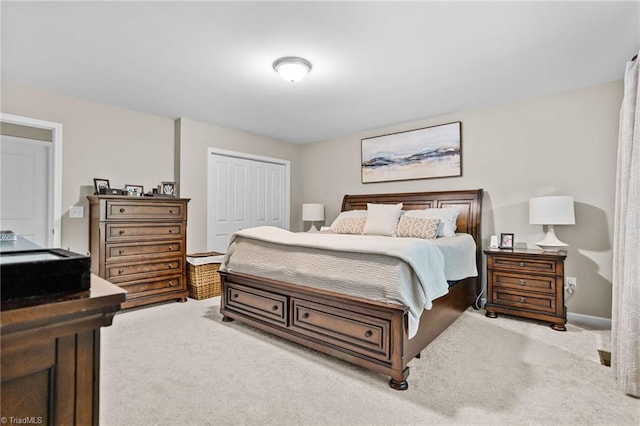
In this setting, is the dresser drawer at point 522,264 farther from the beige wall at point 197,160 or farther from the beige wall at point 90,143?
the beige wall at point 90,143

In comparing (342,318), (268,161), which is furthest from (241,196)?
(342,318)

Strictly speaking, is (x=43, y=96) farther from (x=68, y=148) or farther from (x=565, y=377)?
(x=565, y=377)

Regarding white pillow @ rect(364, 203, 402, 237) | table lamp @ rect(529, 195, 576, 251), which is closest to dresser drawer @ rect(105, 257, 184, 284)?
white pillow @ rect(364, 203, 402, 237)

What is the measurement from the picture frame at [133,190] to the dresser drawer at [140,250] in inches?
24.1

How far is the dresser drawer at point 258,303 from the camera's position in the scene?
8.74 feet

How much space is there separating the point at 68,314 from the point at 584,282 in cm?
412

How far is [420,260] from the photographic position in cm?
215

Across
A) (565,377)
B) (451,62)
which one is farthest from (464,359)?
(451,62)

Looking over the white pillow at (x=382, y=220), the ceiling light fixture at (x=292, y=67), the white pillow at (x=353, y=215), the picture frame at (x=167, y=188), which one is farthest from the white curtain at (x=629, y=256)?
the picture frame at (x=167, y=188)

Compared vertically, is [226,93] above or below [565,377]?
above

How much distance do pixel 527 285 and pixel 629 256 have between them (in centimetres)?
126

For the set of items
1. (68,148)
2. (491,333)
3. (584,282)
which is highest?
(68,148)

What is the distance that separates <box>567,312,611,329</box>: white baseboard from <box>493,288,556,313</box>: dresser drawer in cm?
52

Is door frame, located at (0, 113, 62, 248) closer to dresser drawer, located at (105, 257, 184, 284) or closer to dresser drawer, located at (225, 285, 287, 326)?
dresser drawer, located at (105, 257, 184, 284)
